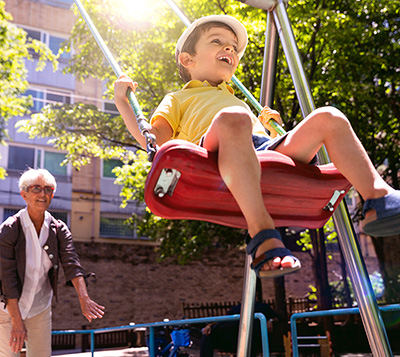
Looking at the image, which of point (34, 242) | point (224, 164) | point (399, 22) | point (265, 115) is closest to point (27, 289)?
point (34, 242)

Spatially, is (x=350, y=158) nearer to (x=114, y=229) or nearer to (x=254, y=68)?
(x=254, y=68)

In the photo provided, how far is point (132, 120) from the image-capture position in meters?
1.92

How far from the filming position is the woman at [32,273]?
271 centimetres

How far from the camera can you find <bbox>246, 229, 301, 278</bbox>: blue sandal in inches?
46.9

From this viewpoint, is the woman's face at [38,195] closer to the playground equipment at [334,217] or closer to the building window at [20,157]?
the playground equipment at [334,217]

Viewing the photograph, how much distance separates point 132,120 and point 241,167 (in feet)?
2.41

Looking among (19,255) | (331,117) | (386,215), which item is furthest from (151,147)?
(19,255)

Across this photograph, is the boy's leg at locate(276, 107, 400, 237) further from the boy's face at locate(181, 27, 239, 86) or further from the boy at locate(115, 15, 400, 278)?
the boy's face at locate(181, 27, 239, 86)

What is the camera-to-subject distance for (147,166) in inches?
423

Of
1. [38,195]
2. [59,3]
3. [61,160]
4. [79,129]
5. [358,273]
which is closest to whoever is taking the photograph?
[358,273]

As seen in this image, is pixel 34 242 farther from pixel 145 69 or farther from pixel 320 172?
pixel 145 69

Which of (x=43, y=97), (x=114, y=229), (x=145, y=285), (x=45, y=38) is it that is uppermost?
(x=45, y=38)

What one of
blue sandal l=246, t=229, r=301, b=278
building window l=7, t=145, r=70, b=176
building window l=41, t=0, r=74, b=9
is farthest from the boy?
building window l=41, t=0, r=74, b=9

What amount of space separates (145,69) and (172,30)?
1.12 metres
